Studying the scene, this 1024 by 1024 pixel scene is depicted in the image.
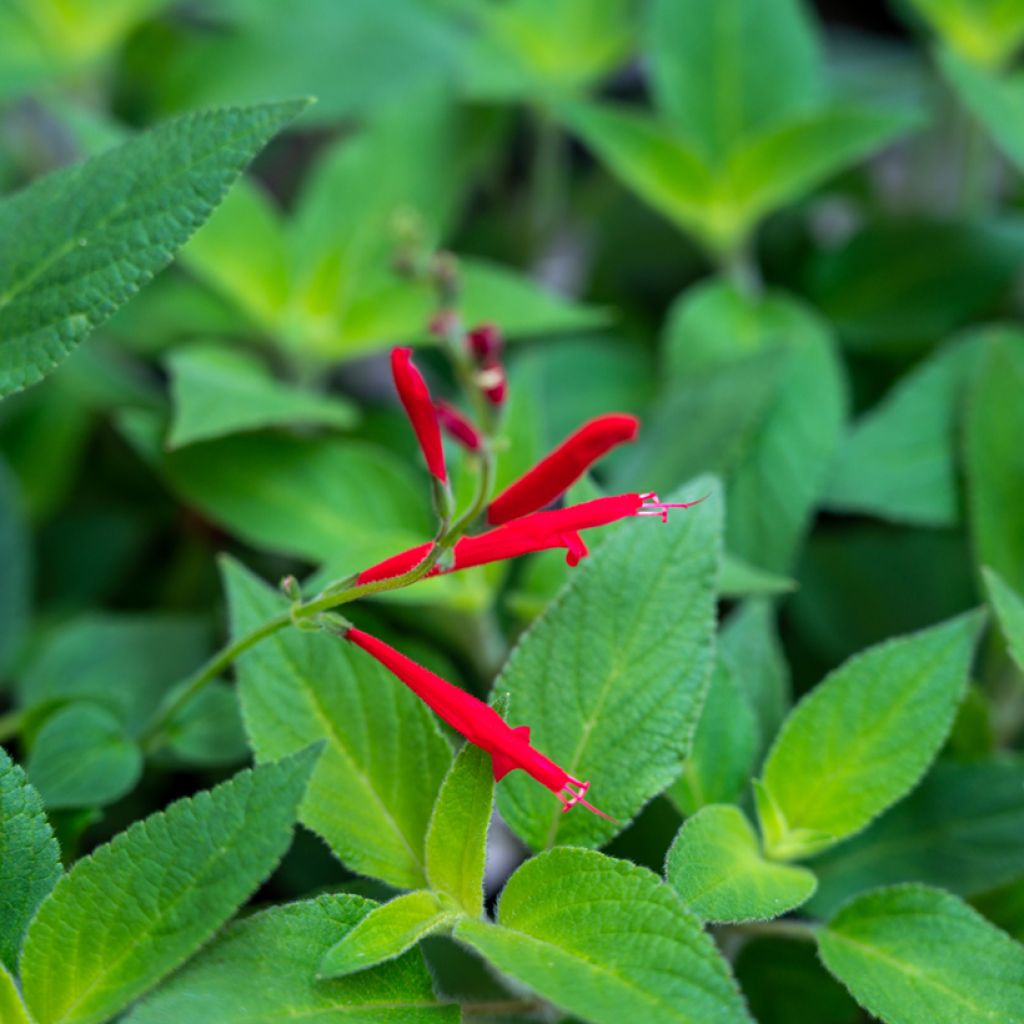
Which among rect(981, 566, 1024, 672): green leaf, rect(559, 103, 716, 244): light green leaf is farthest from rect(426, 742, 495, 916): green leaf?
rect(559, 103, 716, 244): light green leaf

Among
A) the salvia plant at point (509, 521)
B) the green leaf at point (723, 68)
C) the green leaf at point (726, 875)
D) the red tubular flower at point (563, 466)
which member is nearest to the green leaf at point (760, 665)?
the salvia plant at point (509, 521)

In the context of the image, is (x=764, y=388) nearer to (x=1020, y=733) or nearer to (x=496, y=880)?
(x=1020, y=733)

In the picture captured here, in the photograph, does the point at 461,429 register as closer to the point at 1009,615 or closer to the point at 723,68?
the point at 1009,615

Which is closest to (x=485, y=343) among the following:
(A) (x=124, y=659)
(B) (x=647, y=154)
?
(A) (x=124, y=659)

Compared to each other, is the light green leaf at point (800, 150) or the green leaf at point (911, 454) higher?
the light green leaf at point (800, 150)

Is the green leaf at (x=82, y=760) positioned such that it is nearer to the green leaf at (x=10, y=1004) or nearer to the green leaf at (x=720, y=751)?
the green leaf at (x=10, y=1004)

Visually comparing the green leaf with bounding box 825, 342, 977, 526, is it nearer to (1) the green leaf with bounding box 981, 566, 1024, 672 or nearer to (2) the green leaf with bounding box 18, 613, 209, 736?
(1) the green leaf with bounding box 981, 566, 1024, 672

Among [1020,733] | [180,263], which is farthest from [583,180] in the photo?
[1020,733]
